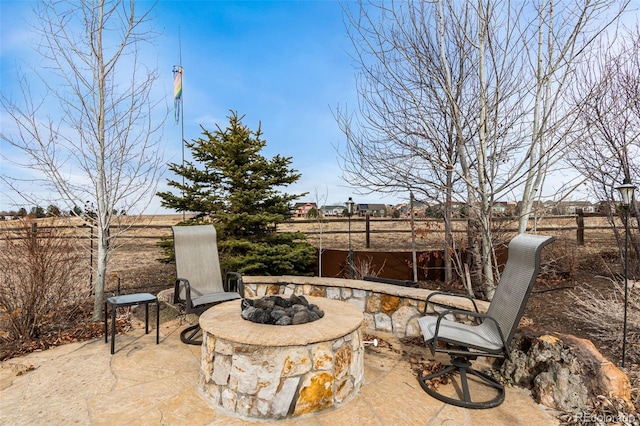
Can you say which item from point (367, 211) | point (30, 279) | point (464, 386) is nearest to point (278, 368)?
point (464, 386)

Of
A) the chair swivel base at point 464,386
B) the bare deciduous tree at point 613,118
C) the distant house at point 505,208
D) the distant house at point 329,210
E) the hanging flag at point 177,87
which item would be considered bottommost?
the chair swivel base at point 464,386

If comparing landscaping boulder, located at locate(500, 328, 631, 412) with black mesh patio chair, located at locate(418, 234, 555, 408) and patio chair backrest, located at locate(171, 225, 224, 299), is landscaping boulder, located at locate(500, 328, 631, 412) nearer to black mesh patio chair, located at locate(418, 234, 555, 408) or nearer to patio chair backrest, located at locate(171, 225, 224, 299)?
black mesh patio chair, located at locate(418, 234, 555, 408)

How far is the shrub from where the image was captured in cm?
326

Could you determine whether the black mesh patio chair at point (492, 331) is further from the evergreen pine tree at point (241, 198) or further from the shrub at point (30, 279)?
the shrub at point (30, 279)

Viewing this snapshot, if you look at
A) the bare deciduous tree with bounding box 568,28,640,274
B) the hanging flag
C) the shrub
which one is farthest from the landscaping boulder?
the hanging flag

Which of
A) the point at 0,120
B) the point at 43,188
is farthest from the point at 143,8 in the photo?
the point at 43,188

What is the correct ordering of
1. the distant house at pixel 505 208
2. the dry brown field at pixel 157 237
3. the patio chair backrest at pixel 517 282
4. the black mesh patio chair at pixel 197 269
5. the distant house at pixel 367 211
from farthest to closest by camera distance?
the distant house at pixel 367 211
the dry brown field at pixel 157 237
the distant house at pixel 505 208
the black mesh patio chair at pixel 197 269
the patio chair backrest at pixel 517 282

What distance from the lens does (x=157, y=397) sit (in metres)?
2.25

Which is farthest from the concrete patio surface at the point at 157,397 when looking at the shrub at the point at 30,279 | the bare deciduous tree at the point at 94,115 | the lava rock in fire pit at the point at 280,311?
the bare deciduous tree at the point at 94,115

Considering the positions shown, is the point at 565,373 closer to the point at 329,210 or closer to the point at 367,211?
the point at 367,211

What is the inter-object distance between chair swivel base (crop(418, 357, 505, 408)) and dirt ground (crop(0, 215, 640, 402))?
2.53 ft

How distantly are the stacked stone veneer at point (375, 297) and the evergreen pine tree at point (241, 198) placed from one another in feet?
2.23

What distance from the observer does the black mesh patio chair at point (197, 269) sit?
355cm

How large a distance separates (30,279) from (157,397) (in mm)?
2224
